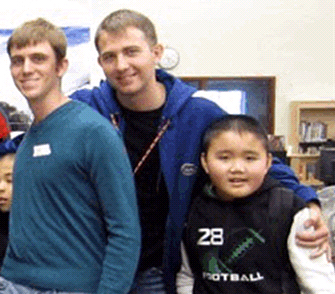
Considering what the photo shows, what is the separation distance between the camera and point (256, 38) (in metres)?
7.55

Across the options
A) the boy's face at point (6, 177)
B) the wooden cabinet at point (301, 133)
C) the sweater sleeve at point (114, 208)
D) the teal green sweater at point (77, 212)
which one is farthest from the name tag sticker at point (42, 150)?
the wooden cabinet at point (301, 133)

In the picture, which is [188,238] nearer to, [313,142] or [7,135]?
[7,135]

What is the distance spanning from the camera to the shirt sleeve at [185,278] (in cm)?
156

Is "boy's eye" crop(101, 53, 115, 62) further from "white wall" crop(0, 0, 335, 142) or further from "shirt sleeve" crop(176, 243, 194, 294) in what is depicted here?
"white wall" crop(0, 0, 335, 142)

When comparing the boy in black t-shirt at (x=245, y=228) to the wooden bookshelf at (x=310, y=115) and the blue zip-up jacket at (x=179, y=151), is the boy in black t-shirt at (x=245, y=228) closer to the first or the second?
the blue zip-up jacket at (x=179, y=151)

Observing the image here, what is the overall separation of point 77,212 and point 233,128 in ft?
1.78

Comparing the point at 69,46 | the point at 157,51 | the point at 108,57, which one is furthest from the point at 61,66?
the point at 69,46

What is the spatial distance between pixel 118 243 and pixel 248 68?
660cm

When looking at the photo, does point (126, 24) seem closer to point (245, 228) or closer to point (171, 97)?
point (171, 97)

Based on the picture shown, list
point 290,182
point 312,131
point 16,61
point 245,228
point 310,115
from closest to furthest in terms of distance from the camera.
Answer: point 16,61
point 245,228
point 290,182
point 312,131
point 310,115

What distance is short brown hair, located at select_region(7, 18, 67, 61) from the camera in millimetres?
1347

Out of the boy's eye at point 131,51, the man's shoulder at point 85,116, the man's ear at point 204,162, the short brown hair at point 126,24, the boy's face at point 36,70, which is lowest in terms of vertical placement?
the man's ear at point 204,162

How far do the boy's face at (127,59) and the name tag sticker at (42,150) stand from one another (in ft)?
1.10

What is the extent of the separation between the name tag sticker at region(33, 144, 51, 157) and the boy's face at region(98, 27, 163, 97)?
34cm
